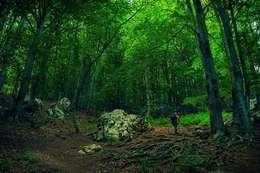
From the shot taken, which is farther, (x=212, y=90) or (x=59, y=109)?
(x=59, y=109)

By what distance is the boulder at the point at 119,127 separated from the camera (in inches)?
429

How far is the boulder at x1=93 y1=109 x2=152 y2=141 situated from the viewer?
429 inches

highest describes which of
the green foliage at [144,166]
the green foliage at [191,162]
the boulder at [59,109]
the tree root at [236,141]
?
the boulder at [59,109]

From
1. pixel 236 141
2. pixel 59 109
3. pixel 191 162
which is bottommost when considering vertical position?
pixel 191 162

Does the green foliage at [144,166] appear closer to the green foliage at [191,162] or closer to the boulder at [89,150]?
the green foliage at [191,162]

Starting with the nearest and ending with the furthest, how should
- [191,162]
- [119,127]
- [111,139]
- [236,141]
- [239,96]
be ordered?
[191,162]
[236,141]
[239,96]
[111,139]
[119,127]

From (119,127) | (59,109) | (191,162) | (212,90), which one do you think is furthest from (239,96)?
(59,109)

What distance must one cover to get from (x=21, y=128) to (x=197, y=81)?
890 inches

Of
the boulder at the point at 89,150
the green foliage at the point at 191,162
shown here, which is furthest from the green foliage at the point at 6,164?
the green foliage at the point at 191,162

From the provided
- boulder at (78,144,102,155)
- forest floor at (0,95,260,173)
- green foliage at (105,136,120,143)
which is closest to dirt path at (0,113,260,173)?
forest floor at (0,95,260,173)

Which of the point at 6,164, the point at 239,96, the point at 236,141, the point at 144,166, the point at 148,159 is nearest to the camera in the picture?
the point at 6,164

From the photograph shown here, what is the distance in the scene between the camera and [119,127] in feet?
38.4

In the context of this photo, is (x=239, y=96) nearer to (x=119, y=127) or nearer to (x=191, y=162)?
(x=191, y=162)

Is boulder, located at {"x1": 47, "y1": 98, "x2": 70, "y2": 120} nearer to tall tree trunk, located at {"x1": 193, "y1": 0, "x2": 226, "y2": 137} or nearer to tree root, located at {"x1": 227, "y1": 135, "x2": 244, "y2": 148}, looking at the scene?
tall tree trunk, located at {"x1": 193, "y1": 0, "x2": 226, "y2": 137}
